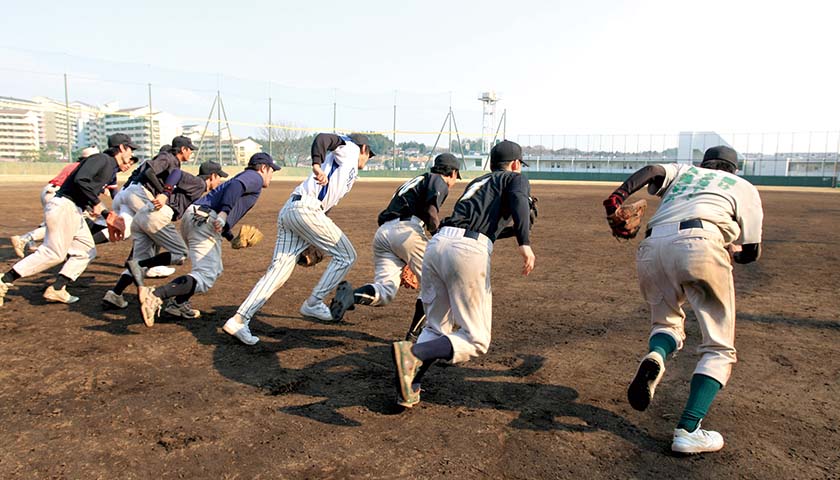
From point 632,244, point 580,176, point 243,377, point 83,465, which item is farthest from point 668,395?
point 580,176

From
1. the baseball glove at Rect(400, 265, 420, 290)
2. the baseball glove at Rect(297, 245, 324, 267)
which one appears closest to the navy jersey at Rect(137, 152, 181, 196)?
the baseball glove at Rect(297, 245, 324, 267)

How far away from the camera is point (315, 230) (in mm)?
5328

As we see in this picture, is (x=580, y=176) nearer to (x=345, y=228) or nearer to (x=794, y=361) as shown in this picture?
(x=345, y=228)

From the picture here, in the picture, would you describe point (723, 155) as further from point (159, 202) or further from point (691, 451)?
point (159, 202)

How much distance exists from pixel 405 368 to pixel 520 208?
1322mm

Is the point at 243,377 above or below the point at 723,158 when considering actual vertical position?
below

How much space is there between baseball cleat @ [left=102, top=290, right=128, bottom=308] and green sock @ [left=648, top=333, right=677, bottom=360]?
5.44m

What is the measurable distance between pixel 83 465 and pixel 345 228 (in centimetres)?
1139

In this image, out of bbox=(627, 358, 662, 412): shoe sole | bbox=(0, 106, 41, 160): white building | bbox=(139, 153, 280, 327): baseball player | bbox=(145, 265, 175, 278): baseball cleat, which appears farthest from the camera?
bbox=(0, 106, 41, 160): white building

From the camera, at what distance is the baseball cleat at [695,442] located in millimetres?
3250

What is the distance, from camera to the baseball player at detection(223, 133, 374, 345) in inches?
202

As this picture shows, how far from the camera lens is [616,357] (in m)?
4.98

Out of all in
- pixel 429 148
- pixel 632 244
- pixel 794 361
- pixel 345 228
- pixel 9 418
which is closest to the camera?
pixel 9 418

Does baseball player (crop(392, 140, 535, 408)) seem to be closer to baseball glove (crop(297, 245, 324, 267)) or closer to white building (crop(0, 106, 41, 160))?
baseball glove (crop(297, 245, 324, 267))
